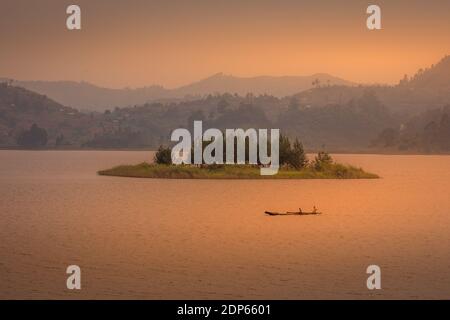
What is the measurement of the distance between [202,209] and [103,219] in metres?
9.19

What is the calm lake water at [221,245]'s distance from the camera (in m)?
23.6

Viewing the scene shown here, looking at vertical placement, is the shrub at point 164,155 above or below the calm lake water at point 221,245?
above

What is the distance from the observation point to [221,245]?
111 ft

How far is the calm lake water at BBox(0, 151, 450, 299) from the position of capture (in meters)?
23.6
